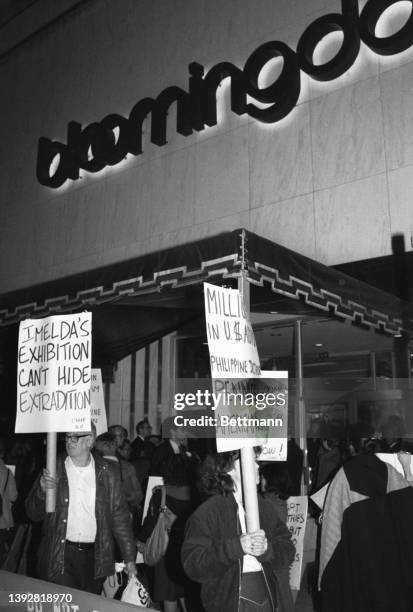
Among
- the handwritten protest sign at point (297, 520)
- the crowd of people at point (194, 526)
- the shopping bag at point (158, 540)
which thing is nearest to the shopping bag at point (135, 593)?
the crowd of people at point (194, 526)

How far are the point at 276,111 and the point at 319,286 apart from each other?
469cm

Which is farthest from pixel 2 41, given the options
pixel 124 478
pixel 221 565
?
pixel 221 565

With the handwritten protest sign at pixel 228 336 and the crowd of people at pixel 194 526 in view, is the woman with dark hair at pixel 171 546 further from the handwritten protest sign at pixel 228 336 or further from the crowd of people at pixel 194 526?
the handwritten protest sign at pixel 228 336

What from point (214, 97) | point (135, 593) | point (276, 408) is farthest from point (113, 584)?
point (214, 97)

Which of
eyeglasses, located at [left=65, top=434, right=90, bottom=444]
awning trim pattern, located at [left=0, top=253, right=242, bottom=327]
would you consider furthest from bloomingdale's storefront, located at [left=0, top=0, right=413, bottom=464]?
eyeglasses, located at [left=65, top=434, right=90, bottom=444]

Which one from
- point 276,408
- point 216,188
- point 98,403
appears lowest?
point 276,408

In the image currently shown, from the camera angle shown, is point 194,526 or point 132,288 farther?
point 132,288

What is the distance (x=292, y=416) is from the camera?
1080 centimetres

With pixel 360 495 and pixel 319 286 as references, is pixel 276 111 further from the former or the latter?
pixel 360 495

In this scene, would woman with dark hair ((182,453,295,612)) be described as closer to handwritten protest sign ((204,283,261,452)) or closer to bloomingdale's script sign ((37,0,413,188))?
handwritten protest sign ((204,283,261,452))

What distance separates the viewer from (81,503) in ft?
16.3

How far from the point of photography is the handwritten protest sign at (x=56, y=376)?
5281 mm

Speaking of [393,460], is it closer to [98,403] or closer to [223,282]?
[223,282]

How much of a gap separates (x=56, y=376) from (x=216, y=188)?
20.3 ft
